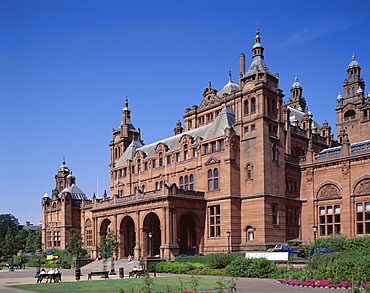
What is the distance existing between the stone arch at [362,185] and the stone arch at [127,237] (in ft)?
96.6

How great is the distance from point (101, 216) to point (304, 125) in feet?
108

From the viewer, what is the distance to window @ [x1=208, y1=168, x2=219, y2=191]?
5606cm

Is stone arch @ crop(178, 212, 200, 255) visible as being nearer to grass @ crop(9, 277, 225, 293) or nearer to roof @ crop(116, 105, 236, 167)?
roof @ crop(116, 105, 236, 167)

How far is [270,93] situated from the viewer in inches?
2167

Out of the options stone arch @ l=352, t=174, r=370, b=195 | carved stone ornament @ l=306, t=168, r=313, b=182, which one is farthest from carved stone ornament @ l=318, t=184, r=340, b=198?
stone arch @ l=352, t=174, r=370, b=195

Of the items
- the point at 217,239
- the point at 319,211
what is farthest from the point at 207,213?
the point at 319,211

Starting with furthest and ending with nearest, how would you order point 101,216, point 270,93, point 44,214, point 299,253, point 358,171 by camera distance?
point 44,214, point 101,216, point 270,93, point 358,171, point 299,253

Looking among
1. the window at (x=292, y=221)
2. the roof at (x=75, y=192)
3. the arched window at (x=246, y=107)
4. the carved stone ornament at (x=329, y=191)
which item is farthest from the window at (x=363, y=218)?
the roof at (x=75, y=192)

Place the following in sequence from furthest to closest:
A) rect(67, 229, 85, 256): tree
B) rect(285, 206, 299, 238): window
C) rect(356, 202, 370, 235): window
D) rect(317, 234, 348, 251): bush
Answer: rect(67, 229, 85, 256): tree → rect(285, 206, 299, 238): window → rect(356, 202, 370, 235): window → rect(317, 234, 348, 251): bush

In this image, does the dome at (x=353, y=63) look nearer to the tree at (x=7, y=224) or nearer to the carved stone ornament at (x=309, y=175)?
the carved stone ornament at (x=309, y=175)

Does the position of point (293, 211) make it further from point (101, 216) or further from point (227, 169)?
point (101, 216)

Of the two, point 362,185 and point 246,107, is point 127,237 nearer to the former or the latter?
point 246,107

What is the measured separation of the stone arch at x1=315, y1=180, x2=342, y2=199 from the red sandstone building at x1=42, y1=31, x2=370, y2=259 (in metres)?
0.12

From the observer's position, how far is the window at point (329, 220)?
174ft
